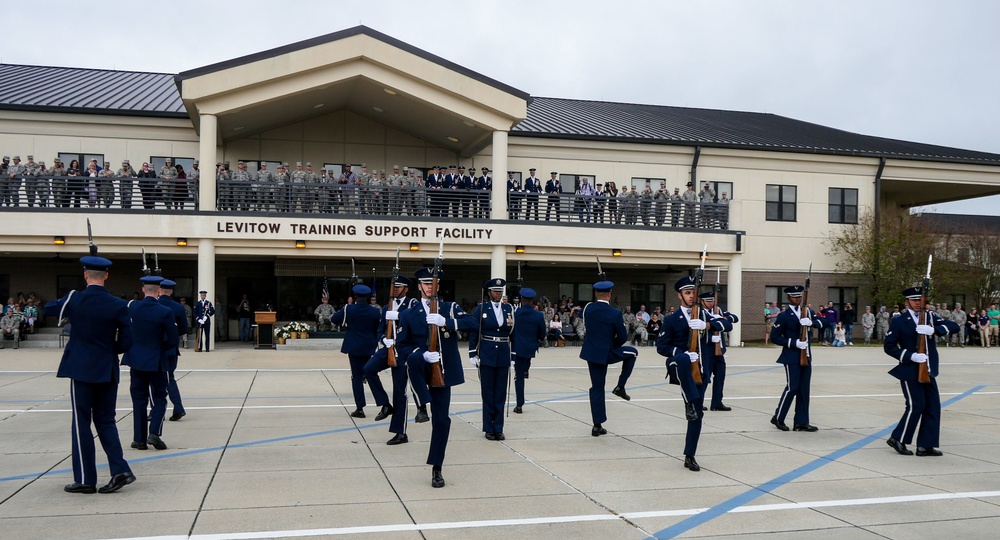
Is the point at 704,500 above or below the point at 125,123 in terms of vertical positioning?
below

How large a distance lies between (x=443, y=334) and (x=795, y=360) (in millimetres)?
5394

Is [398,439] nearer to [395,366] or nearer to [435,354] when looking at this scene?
[395,366]

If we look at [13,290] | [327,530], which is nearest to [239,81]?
[13,290]

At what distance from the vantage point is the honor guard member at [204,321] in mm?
23573

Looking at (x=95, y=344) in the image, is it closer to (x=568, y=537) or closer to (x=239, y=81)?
(x=568, y=537)

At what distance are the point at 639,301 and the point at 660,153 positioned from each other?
604 centimetres

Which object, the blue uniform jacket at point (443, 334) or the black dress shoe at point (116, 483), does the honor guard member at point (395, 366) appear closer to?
the blue uniform jacket at point (443, 334)

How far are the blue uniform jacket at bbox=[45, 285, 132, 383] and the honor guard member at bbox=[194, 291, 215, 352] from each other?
16.3 metres

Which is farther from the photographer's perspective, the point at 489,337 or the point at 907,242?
the point at 907,242

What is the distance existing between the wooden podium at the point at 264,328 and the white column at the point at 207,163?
12.5ft

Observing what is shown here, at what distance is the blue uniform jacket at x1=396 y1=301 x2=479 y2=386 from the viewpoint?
8633mm

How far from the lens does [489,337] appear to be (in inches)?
424

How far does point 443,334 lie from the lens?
8922 mm

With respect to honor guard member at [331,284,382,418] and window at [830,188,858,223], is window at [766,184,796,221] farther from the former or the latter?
honor guard member at [331,284,382,418]
